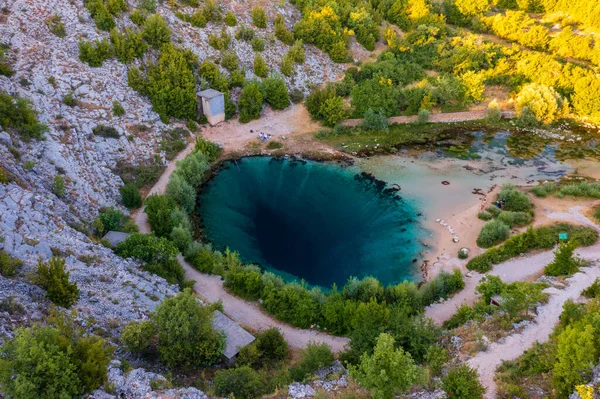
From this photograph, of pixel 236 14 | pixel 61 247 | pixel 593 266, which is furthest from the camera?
pixel 236 14

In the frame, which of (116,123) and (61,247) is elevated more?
(116,123)

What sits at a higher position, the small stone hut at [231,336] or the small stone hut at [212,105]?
the small stone hut at [212,105]

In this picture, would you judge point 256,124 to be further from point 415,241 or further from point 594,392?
point 594,392

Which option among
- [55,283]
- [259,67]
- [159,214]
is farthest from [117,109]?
[55,283]

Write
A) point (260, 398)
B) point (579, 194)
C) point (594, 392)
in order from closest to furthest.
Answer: point (594, 392) < point (260, 398) < point (579, 194)

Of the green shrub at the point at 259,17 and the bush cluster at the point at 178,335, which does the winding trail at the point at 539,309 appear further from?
the green shrub at the point at 259,17

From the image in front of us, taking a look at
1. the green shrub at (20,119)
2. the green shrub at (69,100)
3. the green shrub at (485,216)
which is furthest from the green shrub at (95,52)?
the green shrub at (485,216)

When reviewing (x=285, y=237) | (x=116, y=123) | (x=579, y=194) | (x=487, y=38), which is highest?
(x=487, y=38)

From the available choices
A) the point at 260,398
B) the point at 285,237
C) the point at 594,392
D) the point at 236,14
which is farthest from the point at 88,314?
the point at 236,14
